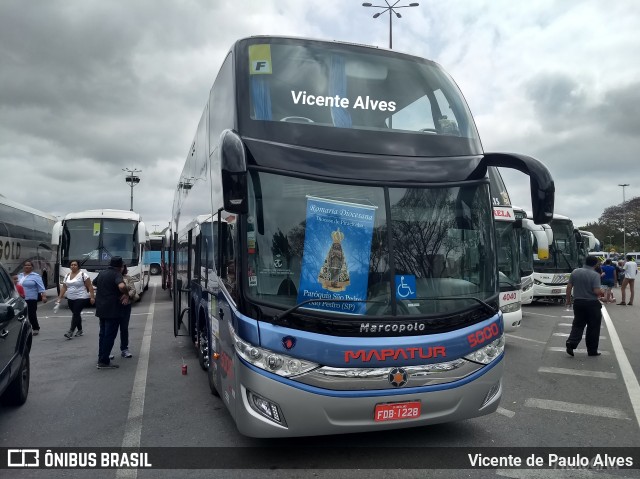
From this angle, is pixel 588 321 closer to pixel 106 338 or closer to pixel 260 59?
pixel 260 59

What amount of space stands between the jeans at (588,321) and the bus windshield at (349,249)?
206 inches

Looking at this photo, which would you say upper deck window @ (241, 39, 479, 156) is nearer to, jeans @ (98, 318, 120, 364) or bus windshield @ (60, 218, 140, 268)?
jeans @ (98, 318, 120, 364)

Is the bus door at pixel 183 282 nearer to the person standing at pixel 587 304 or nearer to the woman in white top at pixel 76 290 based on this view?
the woman in white top at pixel 76 290

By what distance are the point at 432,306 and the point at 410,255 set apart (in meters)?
0.48

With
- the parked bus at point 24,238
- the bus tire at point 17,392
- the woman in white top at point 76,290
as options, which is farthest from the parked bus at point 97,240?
the bus tire at point 17,392

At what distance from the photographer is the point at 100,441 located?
206 inches

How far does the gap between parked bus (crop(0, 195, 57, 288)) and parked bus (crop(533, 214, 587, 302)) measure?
1710cm

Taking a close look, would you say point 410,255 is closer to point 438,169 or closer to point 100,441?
point 438,169

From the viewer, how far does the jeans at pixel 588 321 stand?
8.98 metres

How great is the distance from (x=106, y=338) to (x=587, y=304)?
7841 millimetres

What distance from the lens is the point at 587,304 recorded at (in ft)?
29.5

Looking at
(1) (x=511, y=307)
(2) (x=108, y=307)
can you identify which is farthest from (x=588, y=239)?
(2) (x=108, y=307)

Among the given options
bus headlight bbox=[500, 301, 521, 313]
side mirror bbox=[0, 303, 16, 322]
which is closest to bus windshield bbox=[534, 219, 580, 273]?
bus headlight bbox=[500, 301, 521, 313]

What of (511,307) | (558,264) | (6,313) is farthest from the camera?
(558,264)
